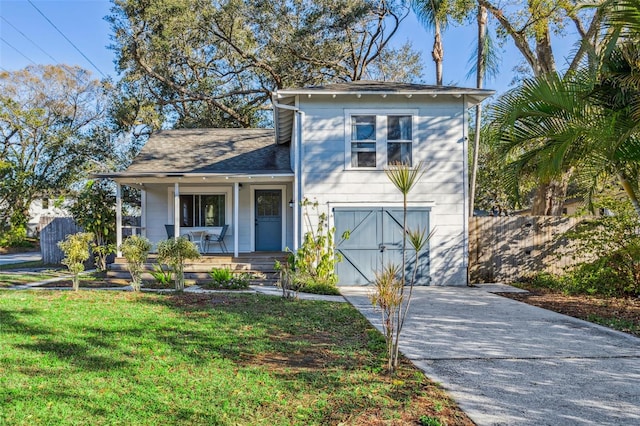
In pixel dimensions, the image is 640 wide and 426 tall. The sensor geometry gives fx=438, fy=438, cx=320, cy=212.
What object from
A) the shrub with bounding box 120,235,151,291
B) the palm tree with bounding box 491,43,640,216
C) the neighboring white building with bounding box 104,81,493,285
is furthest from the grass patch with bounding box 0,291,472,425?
the neighboring white building with bounding box 104,81,493,285

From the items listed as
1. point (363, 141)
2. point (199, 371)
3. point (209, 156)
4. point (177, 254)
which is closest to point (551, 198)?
point (363, 141)

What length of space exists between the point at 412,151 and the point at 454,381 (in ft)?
25.5

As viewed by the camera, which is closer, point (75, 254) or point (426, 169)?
point (75, 254)

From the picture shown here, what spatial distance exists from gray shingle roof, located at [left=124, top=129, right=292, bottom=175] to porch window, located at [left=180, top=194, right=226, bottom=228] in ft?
3.43

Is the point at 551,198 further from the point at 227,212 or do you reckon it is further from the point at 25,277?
the point at 25,277

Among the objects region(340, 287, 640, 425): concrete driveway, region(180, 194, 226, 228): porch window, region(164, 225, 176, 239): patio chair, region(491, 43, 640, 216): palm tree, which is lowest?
region(340, 287, 640, 425): concrete driveway

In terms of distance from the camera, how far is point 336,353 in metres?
4.72

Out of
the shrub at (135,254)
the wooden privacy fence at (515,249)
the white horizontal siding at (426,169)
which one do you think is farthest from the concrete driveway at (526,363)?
the shrub at (135,254)

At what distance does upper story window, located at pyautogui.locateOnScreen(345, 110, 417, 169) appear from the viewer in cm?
1103

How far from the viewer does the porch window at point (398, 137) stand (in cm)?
1109

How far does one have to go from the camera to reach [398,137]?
11.1 metres

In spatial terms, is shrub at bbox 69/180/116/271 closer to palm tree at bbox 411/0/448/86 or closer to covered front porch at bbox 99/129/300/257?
covered front porch at bbox 99/129/300/257

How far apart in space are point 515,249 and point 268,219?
7.11 metres

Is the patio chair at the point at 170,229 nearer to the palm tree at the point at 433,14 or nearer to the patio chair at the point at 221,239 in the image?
the patio chair at the point at 221,239
